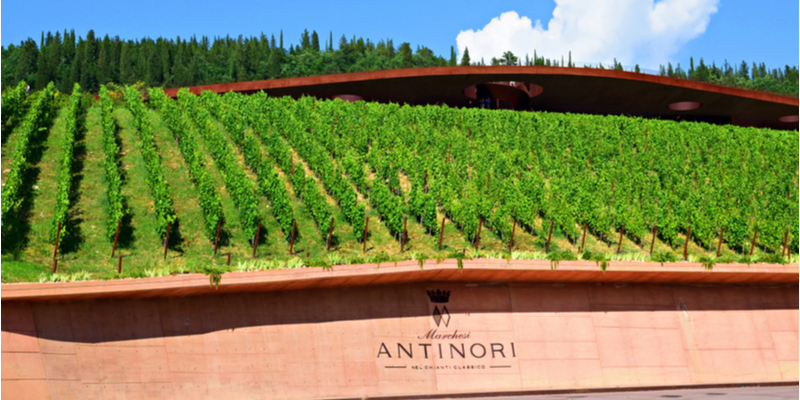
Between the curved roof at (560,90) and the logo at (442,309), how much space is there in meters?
22.0

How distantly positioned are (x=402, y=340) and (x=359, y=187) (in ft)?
35.3

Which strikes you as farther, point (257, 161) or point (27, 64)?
point (27, 64)

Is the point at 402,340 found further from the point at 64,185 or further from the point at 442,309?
the point at 64,185

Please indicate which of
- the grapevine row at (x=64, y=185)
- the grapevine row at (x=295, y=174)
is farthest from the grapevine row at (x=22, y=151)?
the grapevine row at (x=295, y=174)

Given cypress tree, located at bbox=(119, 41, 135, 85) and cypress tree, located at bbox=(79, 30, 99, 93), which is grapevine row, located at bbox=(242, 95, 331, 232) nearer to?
cypress tree, located at bbox=(79, 30, 99, 93)

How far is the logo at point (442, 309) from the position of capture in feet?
45.3

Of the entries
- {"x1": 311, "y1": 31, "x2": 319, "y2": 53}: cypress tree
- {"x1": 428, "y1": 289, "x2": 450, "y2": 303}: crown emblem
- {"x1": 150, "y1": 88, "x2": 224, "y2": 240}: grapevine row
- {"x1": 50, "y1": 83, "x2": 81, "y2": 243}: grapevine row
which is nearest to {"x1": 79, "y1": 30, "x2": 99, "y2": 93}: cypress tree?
{"x1": 311, "y1": 31, "x2": 319, "y2": 53}: cypress tree

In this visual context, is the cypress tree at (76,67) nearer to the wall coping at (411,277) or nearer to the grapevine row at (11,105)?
the grapevine row at (11,105)

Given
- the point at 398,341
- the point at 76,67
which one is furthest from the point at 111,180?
the point at 76,67

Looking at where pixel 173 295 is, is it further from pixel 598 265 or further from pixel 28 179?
pixel 28 179

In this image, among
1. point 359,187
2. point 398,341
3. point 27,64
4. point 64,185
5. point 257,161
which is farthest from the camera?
point 27,64

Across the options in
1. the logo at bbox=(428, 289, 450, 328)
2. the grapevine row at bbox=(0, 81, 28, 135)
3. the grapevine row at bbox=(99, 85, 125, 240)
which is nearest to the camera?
the logo at bbox=(428, 289, 450, 328)

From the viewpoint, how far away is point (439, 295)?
13984mm

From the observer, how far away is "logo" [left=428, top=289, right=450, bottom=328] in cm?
1380
